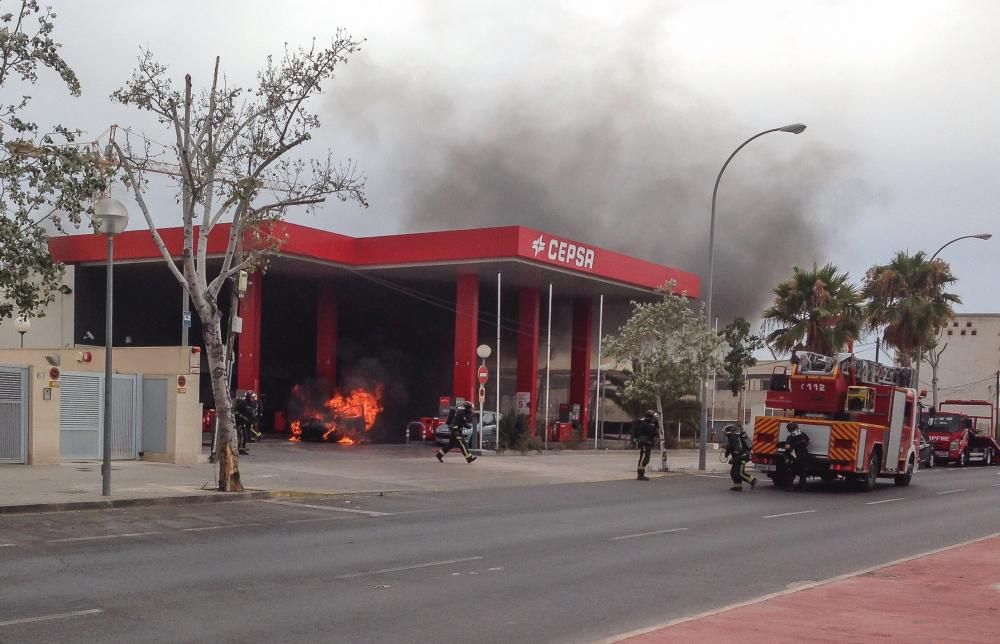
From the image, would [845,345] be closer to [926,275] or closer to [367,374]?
[926,275]

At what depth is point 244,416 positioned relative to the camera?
26.3 meters

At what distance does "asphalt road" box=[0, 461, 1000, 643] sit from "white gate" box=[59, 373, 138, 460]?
7.35m

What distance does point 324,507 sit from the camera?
1700 cm

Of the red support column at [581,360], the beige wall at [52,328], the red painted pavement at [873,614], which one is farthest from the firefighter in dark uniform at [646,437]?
the beige wall at [52,328]

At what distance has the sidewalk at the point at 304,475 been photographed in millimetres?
16375

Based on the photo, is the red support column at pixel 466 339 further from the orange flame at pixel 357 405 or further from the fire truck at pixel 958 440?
the fire truck at pixel 958 440

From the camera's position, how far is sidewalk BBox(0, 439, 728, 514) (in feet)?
53.7

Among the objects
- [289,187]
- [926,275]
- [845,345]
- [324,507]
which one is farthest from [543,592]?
[926,275]

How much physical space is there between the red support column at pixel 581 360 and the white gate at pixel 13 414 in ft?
97.5

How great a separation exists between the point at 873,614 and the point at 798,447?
49.0 feet

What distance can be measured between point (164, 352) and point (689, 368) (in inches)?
544

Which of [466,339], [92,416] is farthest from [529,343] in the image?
[92,416]

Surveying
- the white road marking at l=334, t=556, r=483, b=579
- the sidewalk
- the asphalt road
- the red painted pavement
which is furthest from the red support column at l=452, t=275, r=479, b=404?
the red painted pavement

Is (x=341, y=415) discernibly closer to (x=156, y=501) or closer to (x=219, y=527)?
(x=156, y=501)
